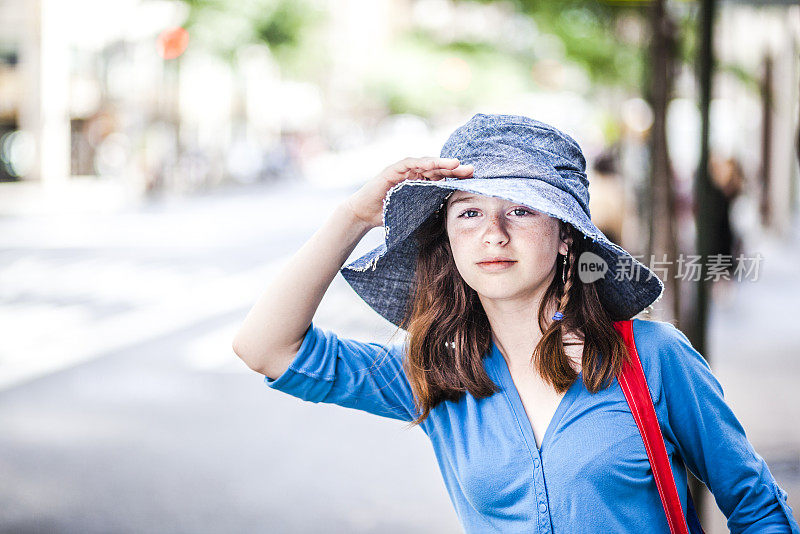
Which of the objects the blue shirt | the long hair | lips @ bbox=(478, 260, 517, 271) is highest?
lips @ bbox=(478, 260, 517, 271)

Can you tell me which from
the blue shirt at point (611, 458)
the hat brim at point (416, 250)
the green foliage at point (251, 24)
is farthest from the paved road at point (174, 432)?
the green foliage at point (251, 24)

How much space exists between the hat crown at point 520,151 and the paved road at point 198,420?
550 millimetres

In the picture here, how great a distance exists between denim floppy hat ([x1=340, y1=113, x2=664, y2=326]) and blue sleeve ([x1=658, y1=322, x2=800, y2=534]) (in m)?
0.20

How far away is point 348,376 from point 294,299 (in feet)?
0.73

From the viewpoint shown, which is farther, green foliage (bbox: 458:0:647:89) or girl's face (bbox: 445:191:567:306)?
green foliage (bbox: 458:0:647:89)

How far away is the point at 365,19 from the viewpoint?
74.1 meters

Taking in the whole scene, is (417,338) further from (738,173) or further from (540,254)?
(738,173)

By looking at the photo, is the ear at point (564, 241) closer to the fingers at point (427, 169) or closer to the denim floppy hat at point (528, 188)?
the denim floppy hat at point (528, 188)

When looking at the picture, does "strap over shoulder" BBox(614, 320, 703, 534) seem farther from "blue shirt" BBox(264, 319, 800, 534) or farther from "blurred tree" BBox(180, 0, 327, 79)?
"blurred tree" BBox(180, 0, 327, 79)

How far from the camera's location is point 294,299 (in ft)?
7.01

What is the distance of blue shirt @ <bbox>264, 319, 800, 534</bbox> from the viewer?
1842mm

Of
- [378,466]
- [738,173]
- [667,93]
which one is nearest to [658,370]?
[378,466]

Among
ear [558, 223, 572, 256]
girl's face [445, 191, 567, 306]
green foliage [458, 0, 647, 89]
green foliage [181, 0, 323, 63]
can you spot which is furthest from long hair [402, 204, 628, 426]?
green foliage [181, 0, 323, 63]

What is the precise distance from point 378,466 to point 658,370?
4.37 meters
